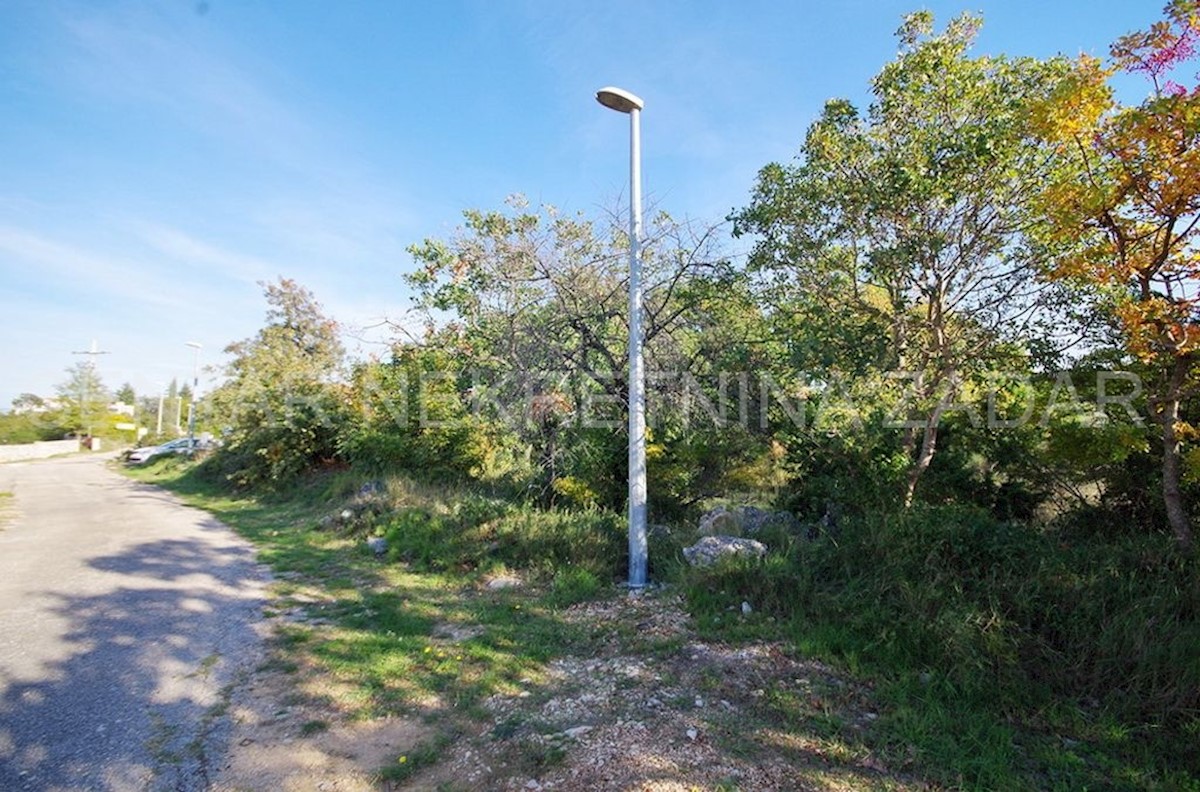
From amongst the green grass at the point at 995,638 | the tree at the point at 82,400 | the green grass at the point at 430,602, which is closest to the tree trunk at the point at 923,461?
the green grass at the point at 995,638

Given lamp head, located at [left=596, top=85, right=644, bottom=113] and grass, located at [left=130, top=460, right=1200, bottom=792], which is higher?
lamp head, located at [left=596, top=85, right=644, bottom=113]

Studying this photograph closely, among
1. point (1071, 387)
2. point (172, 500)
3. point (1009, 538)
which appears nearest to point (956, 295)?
point (1071, 387)

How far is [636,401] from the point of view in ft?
20.6

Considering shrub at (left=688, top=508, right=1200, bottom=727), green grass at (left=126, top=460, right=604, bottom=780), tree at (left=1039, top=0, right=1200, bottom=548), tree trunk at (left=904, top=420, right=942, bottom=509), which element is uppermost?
tree at (left=1039, top=0, right=1200, bottom=548)

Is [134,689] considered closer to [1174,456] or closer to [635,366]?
[635,366]

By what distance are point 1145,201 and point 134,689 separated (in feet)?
28.1

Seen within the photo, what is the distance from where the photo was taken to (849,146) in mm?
6887

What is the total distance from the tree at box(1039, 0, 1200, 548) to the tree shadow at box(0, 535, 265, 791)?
7185mm

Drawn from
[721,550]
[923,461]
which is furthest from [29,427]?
[923,461]

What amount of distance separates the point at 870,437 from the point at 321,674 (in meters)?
7.14

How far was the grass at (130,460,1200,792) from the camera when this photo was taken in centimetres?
320

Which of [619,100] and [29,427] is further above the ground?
[619,100]

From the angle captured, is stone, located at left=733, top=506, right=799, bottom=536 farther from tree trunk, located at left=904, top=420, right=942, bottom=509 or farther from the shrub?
tree trunk, located at left=904, top=420, right=942, bottom=509

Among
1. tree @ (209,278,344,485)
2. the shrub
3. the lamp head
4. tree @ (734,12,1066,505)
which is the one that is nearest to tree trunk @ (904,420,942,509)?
tree @ (734,12,1066,505)
